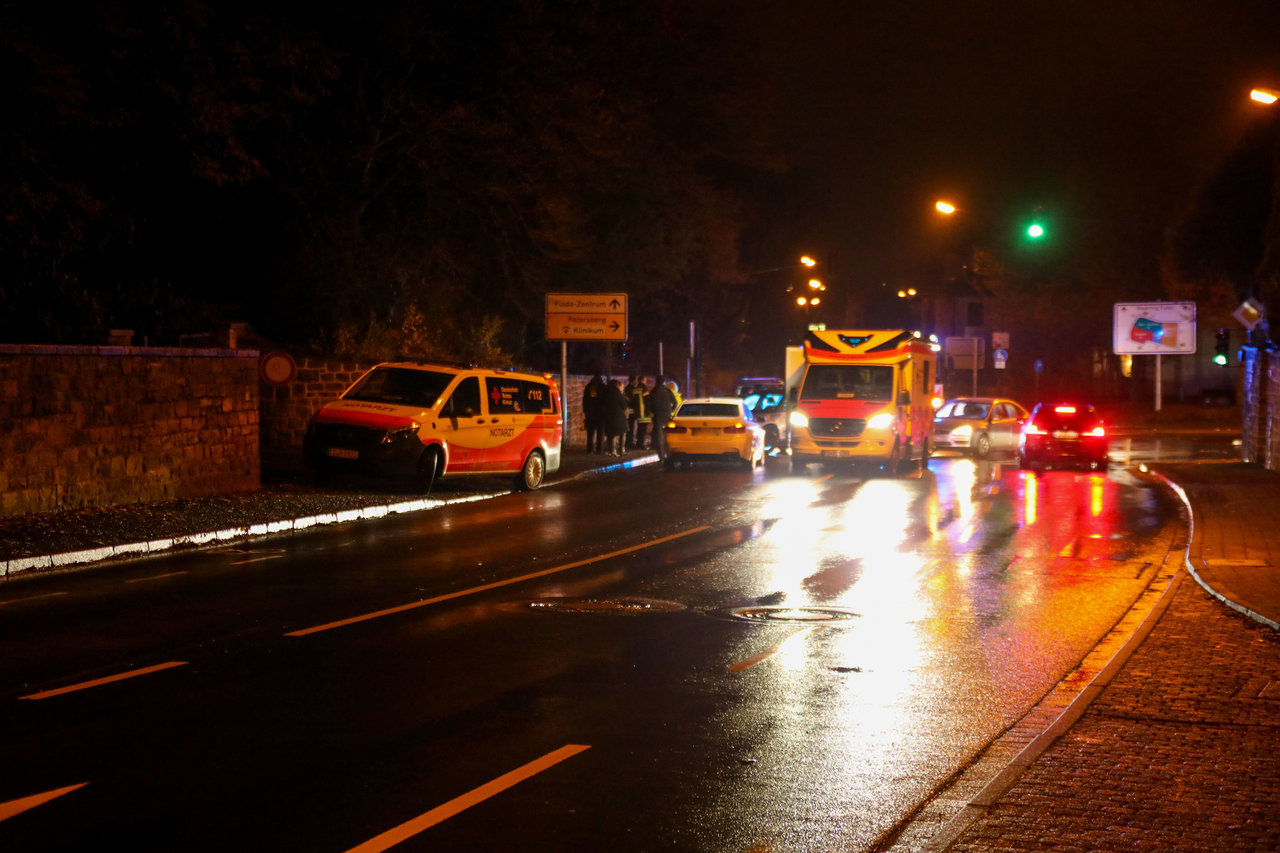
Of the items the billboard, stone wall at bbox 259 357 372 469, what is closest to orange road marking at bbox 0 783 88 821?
stone wall at bbox 259 357 372 469

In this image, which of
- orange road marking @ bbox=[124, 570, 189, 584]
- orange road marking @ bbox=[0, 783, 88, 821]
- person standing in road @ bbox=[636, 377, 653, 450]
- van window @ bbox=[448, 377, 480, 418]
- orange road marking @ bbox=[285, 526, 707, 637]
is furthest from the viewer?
person standing in road @ bbox=[636, 377, 653, 450]

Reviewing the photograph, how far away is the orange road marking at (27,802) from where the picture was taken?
555 centimetres

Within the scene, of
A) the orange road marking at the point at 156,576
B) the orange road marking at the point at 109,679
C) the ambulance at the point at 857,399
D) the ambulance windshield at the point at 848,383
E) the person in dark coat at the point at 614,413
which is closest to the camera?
the orange road marking at the point at 109,679

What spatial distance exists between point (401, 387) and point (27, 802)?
16026mm

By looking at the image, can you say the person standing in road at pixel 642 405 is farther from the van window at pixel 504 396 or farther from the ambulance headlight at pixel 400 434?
the ambulance headlight at pixel 400 434

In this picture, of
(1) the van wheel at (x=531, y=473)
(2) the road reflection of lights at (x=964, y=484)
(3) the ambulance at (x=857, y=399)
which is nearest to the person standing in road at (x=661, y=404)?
(3) the ambulance at (x=857, y=399)

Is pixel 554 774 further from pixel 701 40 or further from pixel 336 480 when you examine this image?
pixel 701 40

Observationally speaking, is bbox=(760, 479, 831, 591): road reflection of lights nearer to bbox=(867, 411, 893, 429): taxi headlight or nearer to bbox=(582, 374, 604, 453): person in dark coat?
bbox=(867, 411, 893, 429): taxi headlight

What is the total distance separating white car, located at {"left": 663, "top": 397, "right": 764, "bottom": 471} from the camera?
28.7 meters

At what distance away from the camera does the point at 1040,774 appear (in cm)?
621

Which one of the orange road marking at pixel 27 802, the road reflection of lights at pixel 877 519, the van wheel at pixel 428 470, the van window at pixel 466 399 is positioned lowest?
the road reflection of lights at pixel 877 519

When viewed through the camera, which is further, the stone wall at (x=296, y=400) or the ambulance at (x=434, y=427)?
the stone wall at (x=296, y=400)

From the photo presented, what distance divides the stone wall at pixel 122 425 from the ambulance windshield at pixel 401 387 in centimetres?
167

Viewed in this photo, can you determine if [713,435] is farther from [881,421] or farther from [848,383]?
[881,421]
